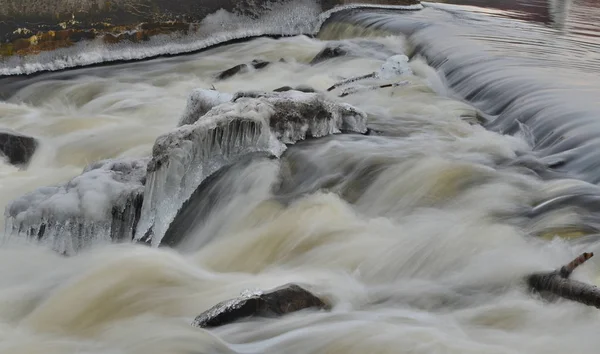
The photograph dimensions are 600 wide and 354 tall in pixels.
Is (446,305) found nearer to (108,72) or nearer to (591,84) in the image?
(591,84)

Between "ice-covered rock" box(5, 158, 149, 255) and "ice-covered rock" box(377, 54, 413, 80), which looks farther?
"ice-covered rock" box(377, 54, 413, 80)

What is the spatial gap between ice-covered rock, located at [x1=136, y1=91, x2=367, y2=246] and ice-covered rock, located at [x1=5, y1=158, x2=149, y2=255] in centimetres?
15

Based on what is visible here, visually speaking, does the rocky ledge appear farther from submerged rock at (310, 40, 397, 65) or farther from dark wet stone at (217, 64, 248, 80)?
submerged rock at (310, 40, 397, 65)

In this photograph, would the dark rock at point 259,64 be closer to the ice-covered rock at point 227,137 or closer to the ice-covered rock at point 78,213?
the ice-covered rock at point 227,137

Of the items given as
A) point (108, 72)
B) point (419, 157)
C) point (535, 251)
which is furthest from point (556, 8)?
point (535, 251)

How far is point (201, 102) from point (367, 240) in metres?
2.22

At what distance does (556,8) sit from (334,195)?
45.3 ft

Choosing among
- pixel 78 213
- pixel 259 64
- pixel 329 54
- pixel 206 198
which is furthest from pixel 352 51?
pixel 78 213

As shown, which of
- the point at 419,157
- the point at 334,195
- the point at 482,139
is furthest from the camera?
the point at 482,139

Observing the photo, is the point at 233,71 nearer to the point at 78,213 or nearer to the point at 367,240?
the point at 78,213

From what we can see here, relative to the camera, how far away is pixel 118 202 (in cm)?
449

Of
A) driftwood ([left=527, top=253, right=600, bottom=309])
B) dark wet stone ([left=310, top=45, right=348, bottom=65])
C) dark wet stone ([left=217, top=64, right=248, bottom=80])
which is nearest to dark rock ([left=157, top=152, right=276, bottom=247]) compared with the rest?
driftwood ([left=527, top=253, right=600, bottom=309])

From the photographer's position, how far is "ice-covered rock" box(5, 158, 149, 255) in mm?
4371

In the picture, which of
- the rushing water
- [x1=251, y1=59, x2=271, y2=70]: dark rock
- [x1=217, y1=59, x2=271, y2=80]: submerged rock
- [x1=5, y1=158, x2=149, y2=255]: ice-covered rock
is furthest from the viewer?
[x1=251, y1=59, x2=271, y2=70]: dark rock
